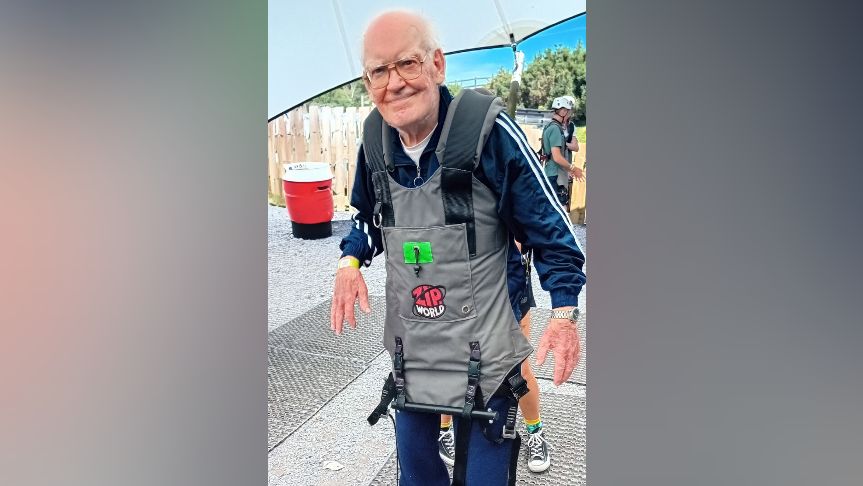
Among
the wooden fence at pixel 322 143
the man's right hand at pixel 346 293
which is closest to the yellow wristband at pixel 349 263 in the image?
the man's right hand at pixel 346 293

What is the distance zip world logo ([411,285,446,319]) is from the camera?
1.65 m

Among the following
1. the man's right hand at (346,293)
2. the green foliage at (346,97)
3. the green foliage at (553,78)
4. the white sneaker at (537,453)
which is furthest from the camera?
the green foliage at (553,78)

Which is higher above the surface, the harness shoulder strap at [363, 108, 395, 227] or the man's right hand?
the harness shoulder strap at [363, 108, 395, 227]

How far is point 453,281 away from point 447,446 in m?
0.96

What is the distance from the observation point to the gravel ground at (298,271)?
3432 mm

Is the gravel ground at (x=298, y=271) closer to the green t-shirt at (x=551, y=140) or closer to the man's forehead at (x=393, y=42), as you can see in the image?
the green t-shirt at (x=551, y=140)

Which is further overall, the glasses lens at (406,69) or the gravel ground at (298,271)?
the gravel ground at (298,271)

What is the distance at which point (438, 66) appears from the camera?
1608mm

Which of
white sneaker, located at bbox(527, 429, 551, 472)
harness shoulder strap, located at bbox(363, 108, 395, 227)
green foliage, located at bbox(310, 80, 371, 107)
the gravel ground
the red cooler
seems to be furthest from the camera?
the red cooler

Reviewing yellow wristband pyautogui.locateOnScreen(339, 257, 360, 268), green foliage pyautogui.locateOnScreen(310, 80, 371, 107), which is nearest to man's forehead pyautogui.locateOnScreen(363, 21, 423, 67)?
yellow wristband pyautogui.locateOnScreen(339, 257, 360, 268)

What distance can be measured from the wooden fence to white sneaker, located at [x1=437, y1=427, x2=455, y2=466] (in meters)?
1.22

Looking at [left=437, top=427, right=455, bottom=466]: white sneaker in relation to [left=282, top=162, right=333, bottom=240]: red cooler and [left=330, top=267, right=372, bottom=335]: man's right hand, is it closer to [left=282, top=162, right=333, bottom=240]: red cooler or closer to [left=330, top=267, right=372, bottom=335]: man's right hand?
[left=330, top=267, right=372, bottom=335]: man's right hand
